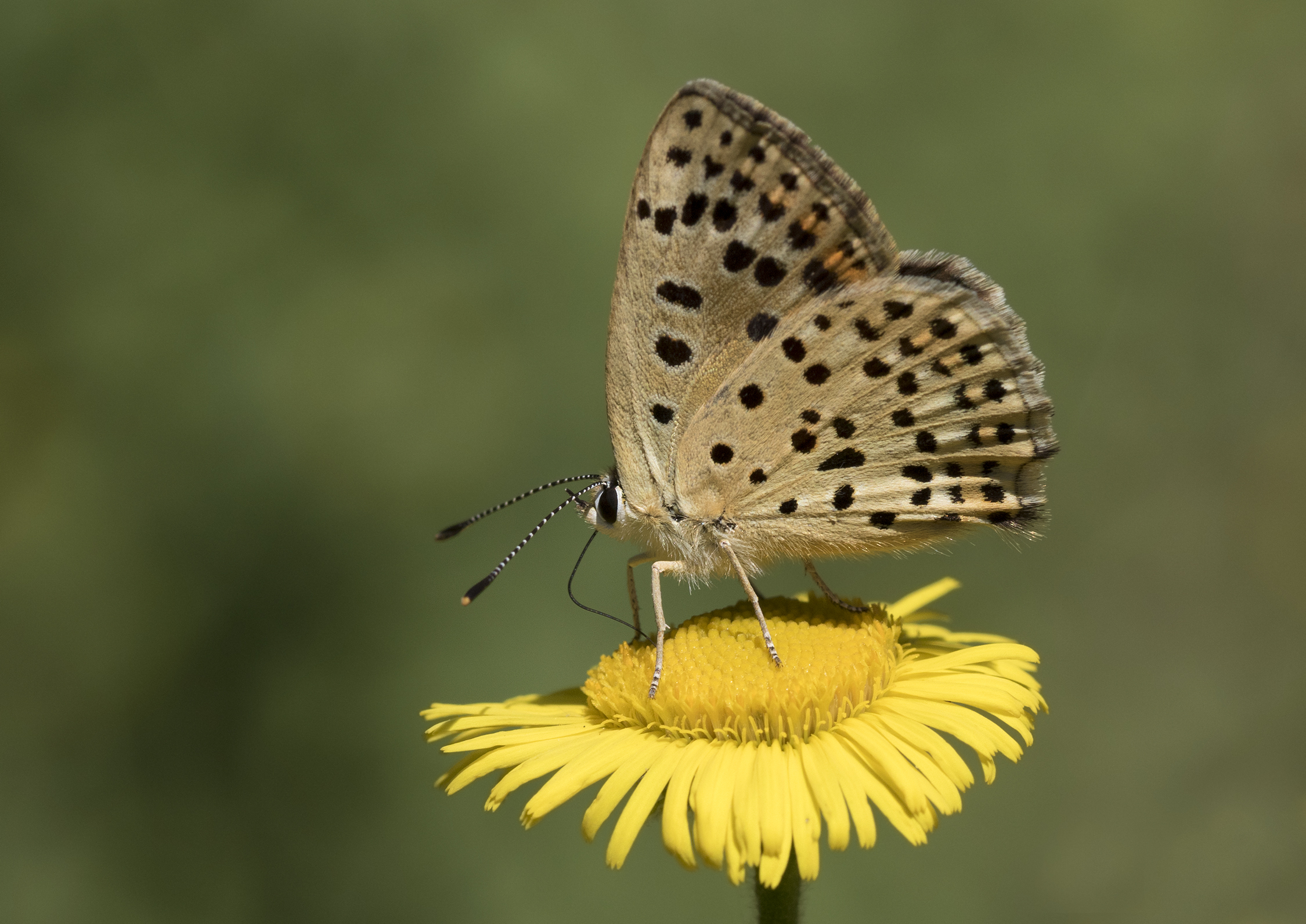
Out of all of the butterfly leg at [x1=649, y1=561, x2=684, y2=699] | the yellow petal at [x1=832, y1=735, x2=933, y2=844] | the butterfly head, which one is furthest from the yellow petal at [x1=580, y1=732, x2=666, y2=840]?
the butterfly head

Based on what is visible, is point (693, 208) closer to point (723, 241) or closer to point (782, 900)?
point (723, 241)

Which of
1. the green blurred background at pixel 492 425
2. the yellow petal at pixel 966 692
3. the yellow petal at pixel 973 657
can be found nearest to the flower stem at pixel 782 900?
the yellow petal at pixel 966 692

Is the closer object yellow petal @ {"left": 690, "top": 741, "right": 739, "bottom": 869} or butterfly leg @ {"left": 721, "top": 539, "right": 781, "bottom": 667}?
yellow petal @ {"left": 690, "top": 741, "right": 739, "bottom": 869}

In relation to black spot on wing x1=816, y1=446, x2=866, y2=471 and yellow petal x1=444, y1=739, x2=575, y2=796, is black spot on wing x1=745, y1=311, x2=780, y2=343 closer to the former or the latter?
black spot on wing x1=816, y1=446, x2=866, y2=471

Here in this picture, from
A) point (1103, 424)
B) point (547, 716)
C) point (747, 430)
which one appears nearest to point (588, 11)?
point (1103, 424)

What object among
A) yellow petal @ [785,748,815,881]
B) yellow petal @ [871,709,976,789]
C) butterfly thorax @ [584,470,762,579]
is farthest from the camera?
butterfly thorax @ [584,470,762,579]

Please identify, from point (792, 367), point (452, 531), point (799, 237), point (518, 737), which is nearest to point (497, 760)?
point (518, 737)

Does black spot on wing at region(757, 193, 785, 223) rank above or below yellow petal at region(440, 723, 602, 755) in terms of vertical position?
above

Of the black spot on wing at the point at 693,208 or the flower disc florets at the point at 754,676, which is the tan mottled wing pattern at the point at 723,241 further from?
the flower disc florets at the point at 754,676
